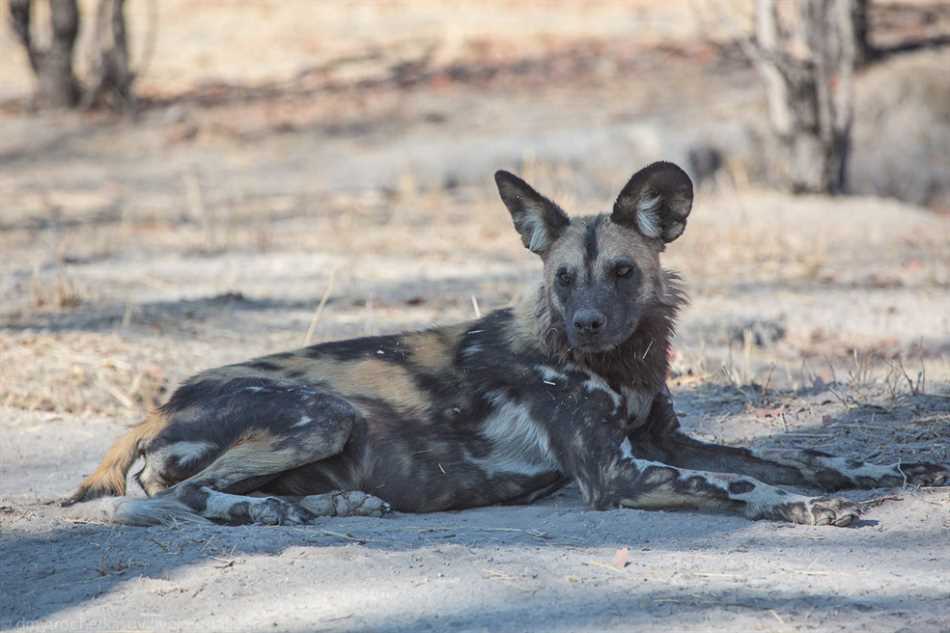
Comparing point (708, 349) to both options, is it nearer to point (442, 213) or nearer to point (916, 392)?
point (916, 392)

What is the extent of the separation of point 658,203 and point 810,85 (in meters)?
5.65

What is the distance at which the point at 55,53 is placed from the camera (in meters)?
13.0

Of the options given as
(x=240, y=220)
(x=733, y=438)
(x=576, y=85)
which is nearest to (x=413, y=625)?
(x=733, y=438)

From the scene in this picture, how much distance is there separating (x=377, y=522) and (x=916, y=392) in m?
2.02

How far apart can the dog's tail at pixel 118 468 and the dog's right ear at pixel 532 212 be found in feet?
4.18

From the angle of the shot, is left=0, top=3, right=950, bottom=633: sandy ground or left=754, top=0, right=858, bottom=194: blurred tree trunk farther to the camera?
left=754, top=0, right=858, bottom=194: blurred tree trunk

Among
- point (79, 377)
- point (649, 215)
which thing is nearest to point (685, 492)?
point (649, 215)

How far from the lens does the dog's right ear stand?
14.0 feet

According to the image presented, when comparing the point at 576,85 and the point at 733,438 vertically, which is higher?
the point at 576,85

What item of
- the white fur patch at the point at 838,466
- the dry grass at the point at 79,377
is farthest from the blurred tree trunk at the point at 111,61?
the white fur patch at the point at 838,466

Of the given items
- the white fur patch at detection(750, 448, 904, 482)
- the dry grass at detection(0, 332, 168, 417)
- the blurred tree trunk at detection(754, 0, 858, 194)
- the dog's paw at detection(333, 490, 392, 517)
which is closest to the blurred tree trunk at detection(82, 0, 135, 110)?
the blurred tree trunk at detection(754, 0, 858, 194)

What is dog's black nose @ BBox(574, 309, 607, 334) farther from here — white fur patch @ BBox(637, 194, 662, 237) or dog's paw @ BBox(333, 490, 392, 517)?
dog's paw @ BBox(333, 490, 392, 517)

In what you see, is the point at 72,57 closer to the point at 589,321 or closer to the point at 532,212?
the point at 532,212

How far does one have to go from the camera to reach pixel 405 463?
4082 mm
